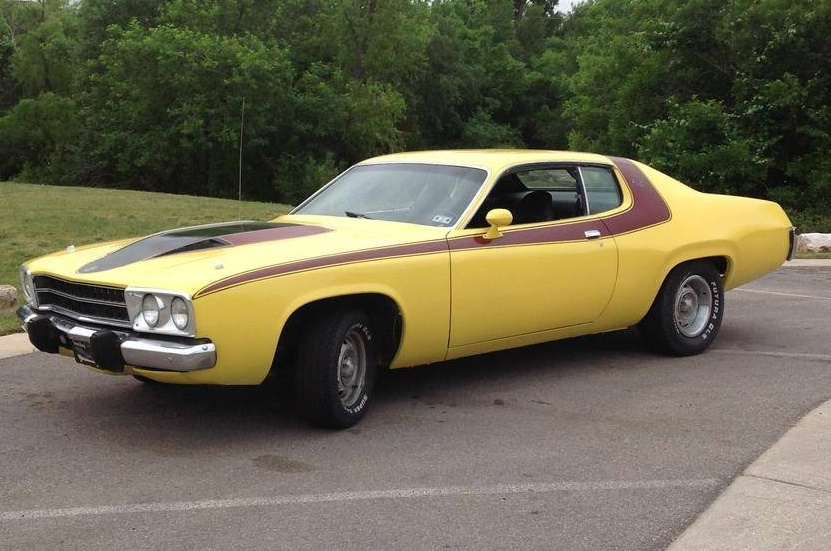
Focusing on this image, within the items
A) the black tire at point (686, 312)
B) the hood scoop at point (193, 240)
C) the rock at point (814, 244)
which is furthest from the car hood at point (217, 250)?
the rock at point (814, 244)

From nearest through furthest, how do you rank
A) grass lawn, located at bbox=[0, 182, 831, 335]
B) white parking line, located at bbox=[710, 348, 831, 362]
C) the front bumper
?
1. the front bumper
2. white parking line, located at bbox=[710, 348, 831, 362]
3. grass lawn, located at bbox=[0, 182, 831, 335]

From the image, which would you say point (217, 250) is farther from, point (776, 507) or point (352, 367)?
point (776, 507)

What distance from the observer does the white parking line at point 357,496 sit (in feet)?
13.6

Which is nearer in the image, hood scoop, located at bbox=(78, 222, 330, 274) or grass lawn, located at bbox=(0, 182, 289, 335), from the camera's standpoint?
hood scoop, located at bbox=(78, 222, 330, 274)

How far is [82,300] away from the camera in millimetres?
5234

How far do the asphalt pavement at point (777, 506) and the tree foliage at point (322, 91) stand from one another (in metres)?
20.1

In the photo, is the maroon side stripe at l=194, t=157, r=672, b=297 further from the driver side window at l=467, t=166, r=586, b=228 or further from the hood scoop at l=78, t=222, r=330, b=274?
the driver side window at l=467, t=166, r=586, b=228

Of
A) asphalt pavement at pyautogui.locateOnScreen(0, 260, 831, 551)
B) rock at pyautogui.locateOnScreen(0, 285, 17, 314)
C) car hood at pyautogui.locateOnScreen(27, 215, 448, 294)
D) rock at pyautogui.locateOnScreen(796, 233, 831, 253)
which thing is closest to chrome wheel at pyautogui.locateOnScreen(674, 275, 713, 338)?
asphalt pavement at pyautogui.locateOnScreen(0, 260, 831, 551)

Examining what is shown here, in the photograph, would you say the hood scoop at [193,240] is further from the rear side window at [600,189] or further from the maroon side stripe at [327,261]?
the rear side window at [600,189]

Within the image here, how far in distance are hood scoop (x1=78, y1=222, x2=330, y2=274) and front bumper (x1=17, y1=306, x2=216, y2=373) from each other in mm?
368

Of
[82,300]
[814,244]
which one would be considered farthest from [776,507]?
[814,244]

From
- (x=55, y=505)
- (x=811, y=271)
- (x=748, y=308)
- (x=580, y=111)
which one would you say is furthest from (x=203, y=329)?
(x=580, y=111)

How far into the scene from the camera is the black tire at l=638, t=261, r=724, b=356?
278 inches

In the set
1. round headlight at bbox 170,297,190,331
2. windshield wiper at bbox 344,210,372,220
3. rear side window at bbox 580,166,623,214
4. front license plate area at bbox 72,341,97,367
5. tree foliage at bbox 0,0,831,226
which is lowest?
front license plate area at bbox 72,341,97,367
